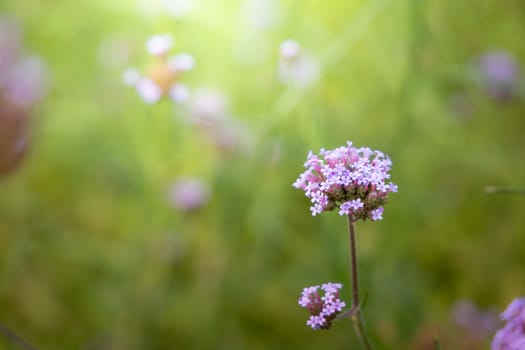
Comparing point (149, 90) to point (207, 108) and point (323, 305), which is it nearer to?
point (323, 305)

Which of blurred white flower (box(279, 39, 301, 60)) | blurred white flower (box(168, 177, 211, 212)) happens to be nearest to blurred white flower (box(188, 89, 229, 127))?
blurred white flower (box(168, 177, 211, 212))

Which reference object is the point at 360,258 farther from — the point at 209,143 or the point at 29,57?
the point at 29,57

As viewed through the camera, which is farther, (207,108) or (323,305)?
(207,108)

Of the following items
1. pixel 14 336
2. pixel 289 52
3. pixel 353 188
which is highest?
pixel 289 52

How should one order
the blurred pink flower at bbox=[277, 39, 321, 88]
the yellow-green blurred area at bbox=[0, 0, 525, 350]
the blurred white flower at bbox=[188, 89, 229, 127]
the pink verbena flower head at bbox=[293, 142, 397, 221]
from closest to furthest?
the pink verbena flower head at bbox=[293, 142, 397, 221]
the blurred pink flower at bbox=[277, 39, 321, 88]
the yellow-green blurred area at bbox=[0, 0, 525, 350]
the blurred white flower at bbox=[188, 89, 229, 127]

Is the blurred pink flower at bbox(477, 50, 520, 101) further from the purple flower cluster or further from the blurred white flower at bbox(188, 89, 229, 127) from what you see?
the purple flower cluster

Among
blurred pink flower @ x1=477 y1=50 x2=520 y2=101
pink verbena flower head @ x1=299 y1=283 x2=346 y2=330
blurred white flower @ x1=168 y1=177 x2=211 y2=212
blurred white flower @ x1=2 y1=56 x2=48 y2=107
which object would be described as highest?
blurred pink flower @ x1=477 y1=50 x2=520 y2=101

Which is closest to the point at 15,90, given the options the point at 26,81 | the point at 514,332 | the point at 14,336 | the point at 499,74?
the point at 26,81

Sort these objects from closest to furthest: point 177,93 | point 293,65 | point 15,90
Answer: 1. point 177,93
2. point 293,65
3. point 15,90

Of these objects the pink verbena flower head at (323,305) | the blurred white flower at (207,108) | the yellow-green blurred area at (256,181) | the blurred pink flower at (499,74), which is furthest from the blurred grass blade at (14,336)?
the blurred pink flower at (499,74)
